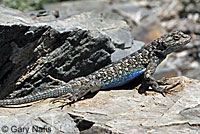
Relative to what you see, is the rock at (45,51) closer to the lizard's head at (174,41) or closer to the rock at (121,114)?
the rock at (121,114)

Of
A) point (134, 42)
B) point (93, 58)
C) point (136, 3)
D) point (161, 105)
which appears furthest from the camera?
point (136, 3)

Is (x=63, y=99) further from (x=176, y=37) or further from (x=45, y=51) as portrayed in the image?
(x=176, y=37)

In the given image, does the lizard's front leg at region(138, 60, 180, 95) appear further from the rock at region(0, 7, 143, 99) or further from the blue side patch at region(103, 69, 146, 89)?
the rock at region(0, 7, 143, 99)

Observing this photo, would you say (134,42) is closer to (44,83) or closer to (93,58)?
(93,58)

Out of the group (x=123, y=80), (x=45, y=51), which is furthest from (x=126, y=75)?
(x=45, y=51)

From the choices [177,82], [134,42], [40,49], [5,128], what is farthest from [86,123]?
[134,42]

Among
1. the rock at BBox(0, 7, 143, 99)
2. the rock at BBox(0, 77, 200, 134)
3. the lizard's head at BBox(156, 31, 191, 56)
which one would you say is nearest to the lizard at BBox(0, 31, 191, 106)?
the lizard's head at BBox(156, 31, 191, 56)
